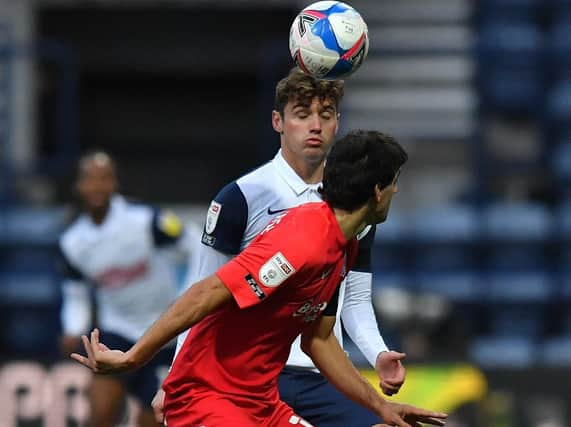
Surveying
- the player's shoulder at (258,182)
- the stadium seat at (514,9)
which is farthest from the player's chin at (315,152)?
the stadium seat at (514,9)

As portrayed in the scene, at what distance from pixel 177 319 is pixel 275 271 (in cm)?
34

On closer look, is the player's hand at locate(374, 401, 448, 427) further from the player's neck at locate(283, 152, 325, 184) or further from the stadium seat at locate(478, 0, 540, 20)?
the stadium seat at locate(478, 0, 540, 20)

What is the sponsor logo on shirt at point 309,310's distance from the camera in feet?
13.9

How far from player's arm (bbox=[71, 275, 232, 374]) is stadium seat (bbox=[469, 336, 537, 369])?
20.5ft

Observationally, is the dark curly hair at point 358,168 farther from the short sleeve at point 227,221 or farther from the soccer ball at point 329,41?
the soccer ball at point 329,41

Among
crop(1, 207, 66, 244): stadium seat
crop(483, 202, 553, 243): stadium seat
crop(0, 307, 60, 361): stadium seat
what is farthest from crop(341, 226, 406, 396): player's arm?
crop(1, 207, 66, 244): stadium seat

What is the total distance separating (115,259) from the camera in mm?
7773

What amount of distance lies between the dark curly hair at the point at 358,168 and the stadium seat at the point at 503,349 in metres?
6.01

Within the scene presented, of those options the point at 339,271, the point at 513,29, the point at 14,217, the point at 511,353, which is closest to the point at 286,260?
the point at 339,271

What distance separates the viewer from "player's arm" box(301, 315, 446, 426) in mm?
4340

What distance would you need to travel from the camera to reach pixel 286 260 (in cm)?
405

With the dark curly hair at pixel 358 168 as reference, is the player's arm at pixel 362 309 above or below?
below

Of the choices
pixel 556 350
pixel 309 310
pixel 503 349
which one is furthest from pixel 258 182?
pixel 556 350

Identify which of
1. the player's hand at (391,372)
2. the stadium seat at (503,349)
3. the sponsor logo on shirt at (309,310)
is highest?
the sponsor logo on shirt at (309,310)
